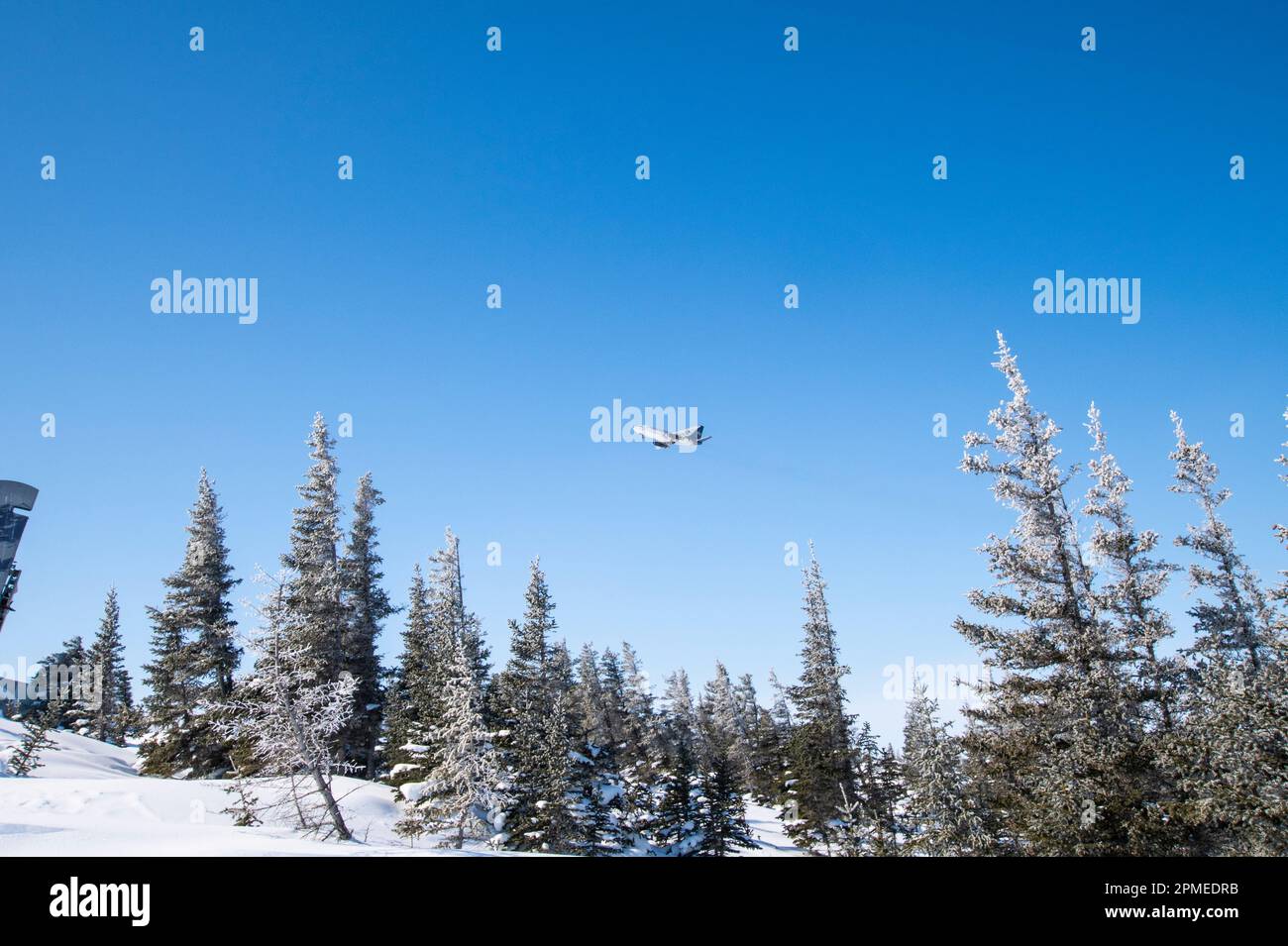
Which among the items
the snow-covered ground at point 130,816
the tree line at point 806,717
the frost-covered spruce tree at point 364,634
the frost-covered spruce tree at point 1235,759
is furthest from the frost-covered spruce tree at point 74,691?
the frost-covered spruce tree at point 1235,759

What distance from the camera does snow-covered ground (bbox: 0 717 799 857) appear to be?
891cm

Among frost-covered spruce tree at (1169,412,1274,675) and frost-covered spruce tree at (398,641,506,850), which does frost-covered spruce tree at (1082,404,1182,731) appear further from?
frost-covered spruce tree at (398,641,506,850)

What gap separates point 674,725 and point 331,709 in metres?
57.1

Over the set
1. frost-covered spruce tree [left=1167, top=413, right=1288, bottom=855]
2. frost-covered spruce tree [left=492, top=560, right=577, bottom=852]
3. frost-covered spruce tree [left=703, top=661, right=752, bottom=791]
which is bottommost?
frost-covered spruce tree [left=703, top=661, right=752, bottom=791]

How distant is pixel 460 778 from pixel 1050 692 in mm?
25662

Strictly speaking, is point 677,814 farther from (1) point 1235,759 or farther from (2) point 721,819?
(1) point 1235,759

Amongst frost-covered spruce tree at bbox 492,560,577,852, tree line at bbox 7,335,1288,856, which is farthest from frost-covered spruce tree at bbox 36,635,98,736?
frost-covered spruce tree at bbox 492,560,577,852

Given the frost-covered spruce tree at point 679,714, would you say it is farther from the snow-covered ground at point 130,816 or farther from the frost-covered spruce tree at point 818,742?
the snow-covered ground at point 130,816

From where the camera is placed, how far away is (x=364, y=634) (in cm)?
4288

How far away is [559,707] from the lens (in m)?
37.7

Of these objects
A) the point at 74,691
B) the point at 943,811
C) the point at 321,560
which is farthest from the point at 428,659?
the point at 74,691

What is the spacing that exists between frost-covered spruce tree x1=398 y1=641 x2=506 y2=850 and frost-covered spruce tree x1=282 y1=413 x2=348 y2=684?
26.4 ft
